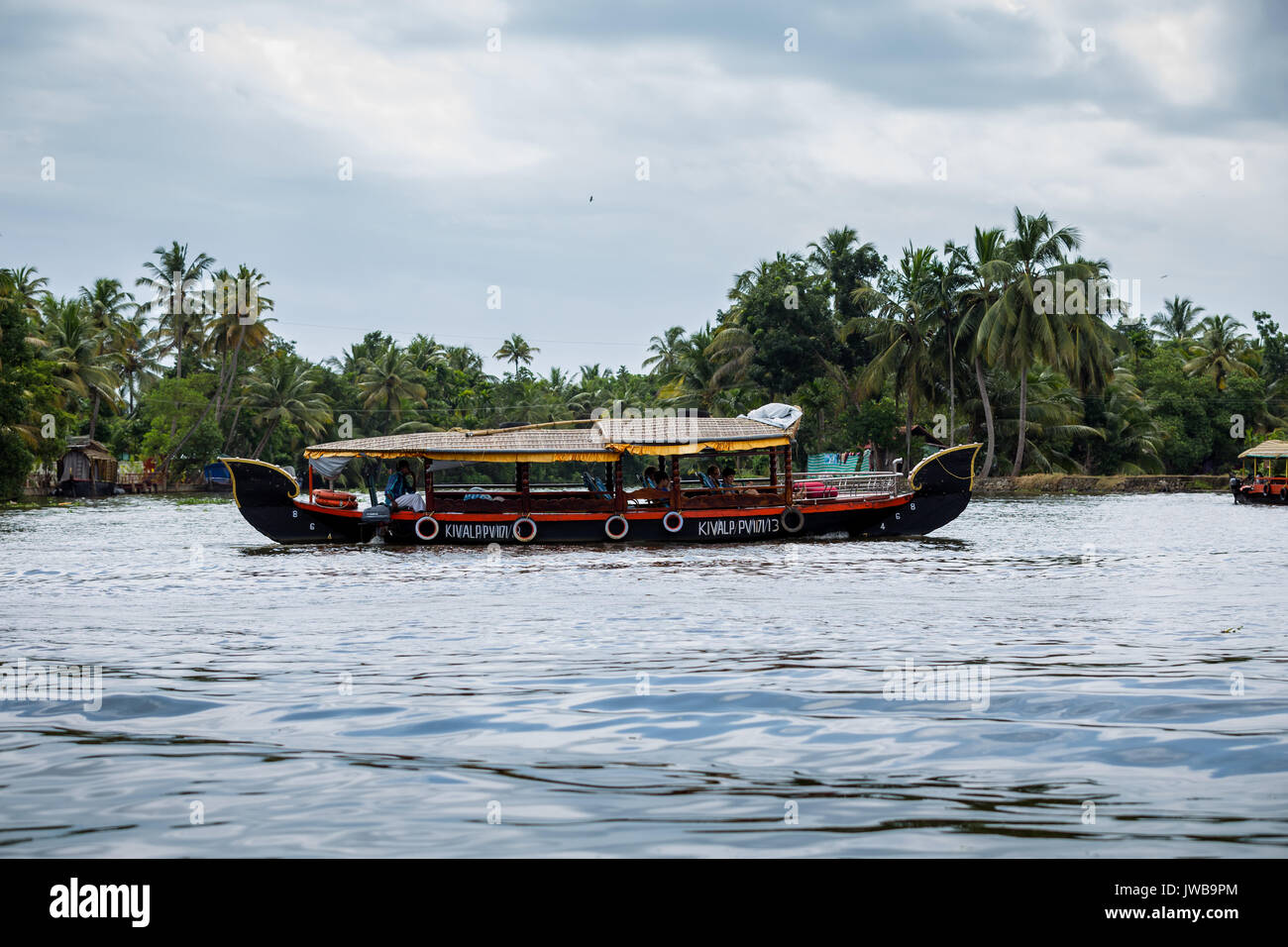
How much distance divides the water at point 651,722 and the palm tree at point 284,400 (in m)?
49.5

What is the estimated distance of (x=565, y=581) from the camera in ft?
45.9

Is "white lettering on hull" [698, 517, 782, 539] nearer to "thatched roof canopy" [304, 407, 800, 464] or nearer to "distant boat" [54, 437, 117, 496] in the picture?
"thatched roof canopy" [304, 407, 800, 464]

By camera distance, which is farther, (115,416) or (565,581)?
(115,416)

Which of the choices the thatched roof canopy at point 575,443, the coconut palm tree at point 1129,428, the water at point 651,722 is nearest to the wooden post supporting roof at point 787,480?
the thatched roof canopy at point 575,443

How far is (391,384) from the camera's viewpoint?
70.2m

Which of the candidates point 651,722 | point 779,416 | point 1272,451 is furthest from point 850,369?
point 651,722

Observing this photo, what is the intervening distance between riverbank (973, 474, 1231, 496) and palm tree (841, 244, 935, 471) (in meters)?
3.65

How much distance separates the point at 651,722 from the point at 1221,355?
2400 inches

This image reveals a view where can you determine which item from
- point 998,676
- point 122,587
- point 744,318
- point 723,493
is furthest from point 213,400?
point 998,676

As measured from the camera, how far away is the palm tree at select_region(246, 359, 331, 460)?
61.1m

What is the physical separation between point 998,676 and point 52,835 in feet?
17.3

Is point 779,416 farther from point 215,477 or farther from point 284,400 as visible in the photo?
point 284,400

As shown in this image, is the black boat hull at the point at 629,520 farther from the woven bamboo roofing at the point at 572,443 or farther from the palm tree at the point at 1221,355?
the palm tree at the point at 1221,355
